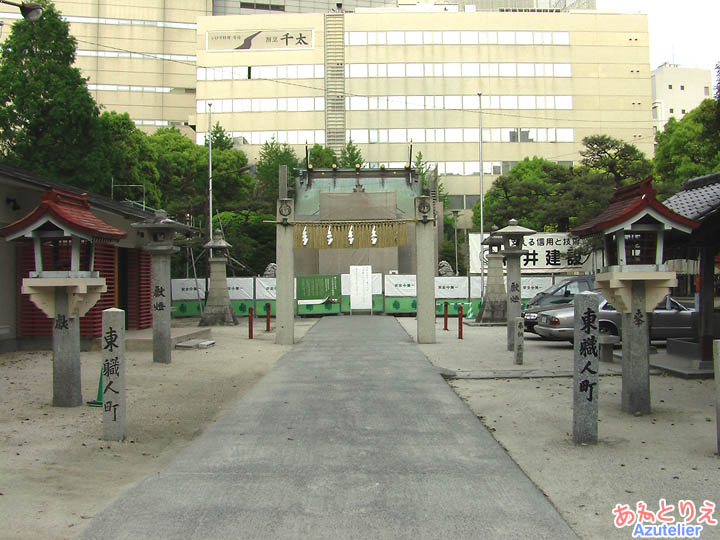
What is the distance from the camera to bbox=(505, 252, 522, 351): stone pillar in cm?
1611

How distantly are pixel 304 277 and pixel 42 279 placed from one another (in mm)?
21590

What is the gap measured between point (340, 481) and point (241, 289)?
25.4 meters

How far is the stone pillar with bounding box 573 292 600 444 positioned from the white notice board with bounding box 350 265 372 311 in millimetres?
23342

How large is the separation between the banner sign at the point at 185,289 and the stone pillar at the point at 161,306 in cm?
1624

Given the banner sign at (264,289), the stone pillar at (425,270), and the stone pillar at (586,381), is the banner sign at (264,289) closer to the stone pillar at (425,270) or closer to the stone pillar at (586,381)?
the stone pillar at (425,270)

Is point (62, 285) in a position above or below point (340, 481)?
above

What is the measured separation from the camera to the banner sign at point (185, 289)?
99.8 feet

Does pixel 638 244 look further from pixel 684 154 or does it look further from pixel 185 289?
pixel 684 154

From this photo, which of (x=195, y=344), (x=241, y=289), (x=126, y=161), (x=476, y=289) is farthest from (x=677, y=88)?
(x=195, y=344)

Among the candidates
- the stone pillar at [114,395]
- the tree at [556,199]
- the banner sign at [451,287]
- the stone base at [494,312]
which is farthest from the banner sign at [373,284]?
the stone pillar at [114,395]

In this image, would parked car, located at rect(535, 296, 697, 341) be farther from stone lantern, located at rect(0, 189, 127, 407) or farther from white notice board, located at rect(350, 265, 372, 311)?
white notice board, located at rect(350, 265, 372, 311)

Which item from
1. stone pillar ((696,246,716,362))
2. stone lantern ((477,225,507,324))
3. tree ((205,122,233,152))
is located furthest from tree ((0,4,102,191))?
tree ((205,122,233,152))

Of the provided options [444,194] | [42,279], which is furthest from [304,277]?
[444,194]

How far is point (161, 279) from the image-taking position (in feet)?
46.9
